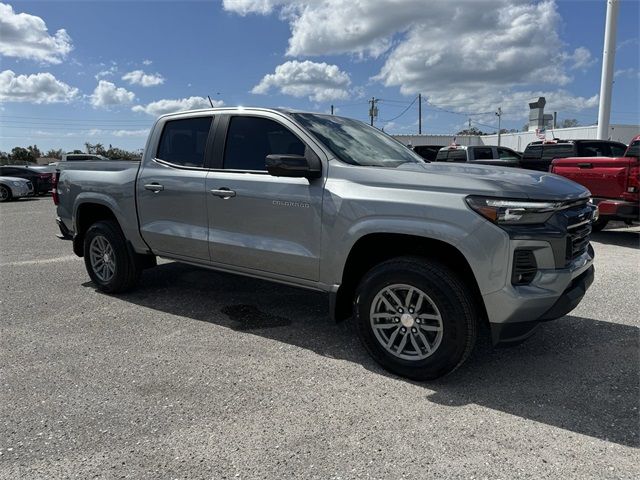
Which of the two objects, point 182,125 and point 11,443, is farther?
point 182,125

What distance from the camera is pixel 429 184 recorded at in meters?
3.46

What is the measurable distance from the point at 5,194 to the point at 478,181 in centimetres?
2263

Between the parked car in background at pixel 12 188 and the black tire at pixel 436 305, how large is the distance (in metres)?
21.5

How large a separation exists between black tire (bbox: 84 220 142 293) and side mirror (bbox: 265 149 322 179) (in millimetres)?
2547

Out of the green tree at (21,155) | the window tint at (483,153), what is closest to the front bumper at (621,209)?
the window tint at (483,153)

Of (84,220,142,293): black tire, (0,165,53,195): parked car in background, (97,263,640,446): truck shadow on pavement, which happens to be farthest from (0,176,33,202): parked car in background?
(97,263,640,446): truck shadow on pavement

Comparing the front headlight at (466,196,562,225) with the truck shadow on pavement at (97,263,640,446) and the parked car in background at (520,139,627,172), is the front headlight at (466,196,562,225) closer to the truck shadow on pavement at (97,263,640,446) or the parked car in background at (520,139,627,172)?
the truck shadow on pavement at (97,263,640,446)

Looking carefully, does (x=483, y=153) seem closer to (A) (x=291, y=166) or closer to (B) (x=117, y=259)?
(B) (x=117, y=259)

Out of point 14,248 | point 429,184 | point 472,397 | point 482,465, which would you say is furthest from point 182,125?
point 14,248

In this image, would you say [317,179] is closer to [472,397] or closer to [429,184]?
[429,184]

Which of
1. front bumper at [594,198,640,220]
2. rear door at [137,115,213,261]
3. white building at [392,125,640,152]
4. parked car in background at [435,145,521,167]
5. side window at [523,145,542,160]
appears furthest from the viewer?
white building at [392,125,640,152]

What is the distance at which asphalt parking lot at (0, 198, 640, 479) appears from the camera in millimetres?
2680

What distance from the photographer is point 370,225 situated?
3.59 meters

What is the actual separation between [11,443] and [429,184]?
118 inches
